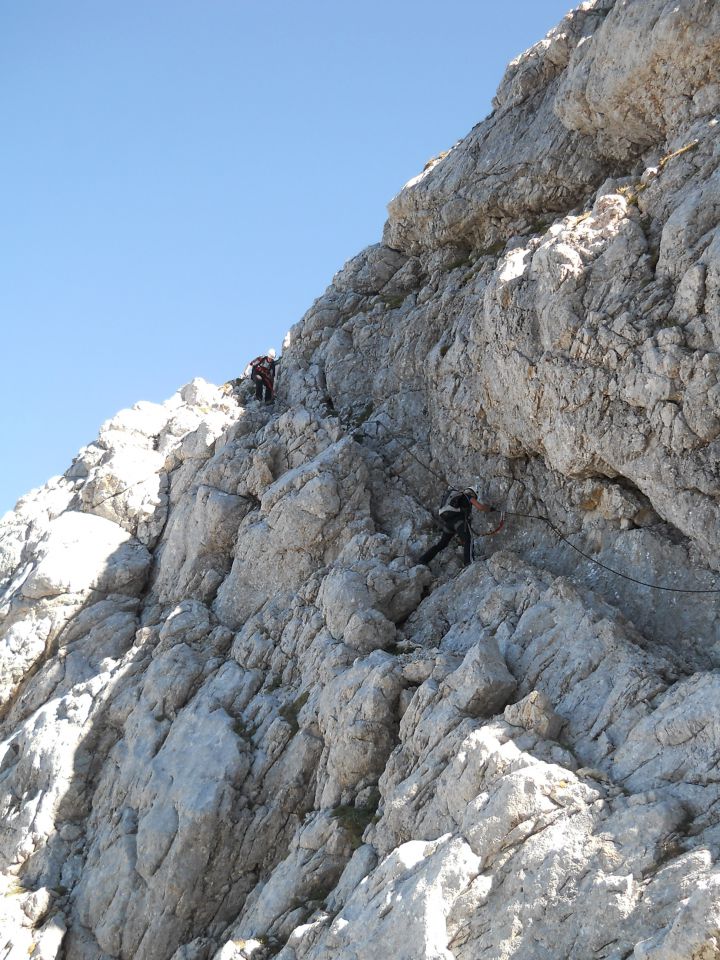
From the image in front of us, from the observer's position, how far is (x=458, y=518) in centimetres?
2344

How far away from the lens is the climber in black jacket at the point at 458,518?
23.2 metres

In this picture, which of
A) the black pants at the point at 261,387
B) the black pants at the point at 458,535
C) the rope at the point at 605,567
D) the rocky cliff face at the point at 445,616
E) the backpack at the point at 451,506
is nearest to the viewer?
the rocky cliff face at the point at 445,616

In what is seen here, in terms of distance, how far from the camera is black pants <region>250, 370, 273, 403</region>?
3428cm

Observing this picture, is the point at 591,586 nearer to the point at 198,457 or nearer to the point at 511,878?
the point at 511,878

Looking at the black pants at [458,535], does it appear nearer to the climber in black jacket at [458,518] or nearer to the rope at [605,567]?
the climber in black jacket at [458,518]

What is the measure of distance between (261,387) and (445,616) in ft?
53.1

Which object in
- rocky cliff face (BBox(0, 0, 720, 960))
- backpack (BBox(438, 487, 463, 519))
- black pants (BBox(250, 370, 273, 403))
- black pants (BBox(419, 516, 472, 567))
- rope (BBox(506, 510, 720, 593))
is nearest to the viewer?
rocky cliff face (BBox(0, 0, 720, 960))

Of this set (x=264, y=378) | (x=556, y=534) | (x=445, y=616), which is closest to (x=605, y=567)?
(x=556, y=534)

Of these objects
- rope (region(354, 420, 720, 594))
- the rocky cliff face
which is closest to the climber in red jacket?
the rocky cliff face

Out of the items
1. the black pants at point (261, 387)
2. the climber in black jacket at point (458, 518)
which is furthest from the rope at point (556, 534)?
the black pants at point (261, 387)

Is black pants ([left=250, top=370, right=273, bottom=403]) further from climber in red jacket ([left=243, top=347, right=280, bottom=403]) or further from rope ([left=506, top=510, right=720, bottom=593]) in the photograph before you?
rope ([left=506, top=510, right=720, bottom=593])

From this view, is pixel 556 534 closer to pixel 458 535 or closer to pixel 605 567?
pixel 605 567

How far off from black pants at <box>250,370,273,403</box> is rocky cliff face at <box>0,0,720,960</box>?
1.38 metres

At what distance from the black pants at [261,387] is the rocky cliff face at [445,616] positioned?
1.38 metres
